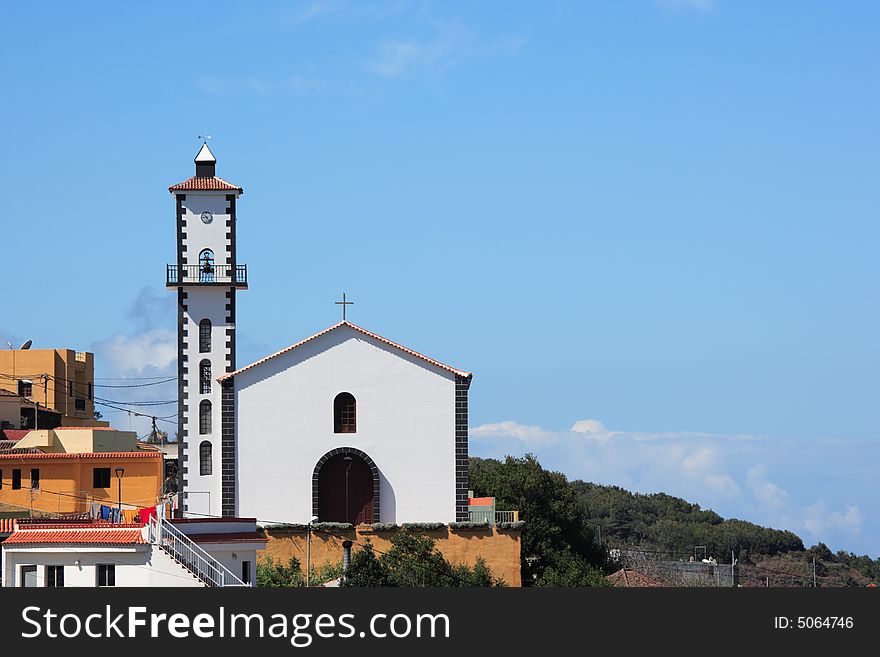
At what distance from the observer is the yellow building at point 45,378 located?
104 m

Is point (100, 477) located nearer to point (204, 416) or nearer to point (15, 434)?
point (204, 416)

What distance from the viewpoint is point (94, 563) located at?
153ft

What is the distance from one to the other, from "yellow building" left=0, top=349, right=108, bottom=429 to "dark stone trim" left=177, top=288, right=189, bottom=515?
110 ft

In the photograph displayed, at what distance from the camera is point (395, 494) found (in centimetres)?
6700

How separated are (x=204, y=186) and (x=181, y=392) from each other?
30.5ft

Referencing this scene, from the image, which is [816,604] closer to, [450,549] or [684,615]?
[684,615]

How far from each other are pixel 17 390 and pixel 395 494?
1749 inches

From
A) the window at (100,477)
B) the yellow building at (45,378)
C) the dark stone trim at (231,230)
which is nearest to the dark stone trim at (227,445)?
the dark stone trim at (231,230)

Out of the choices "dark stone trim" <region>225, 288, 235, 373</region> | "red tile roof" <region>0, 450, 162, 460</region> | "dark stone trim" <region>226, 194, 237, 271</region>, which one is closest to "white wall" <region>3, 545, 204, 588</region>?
"dark stone trim" <region>225, 288, 235, 373</region>

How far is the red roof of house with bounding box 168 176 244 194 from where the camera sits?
239 feet

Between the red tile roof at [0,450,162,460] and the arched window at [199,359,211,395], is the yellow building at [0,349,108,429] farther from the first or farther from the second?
the arched window at [199,359,211,395]

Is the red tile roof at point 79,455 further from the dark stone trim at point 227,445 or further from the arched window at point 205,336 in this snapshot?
the dark stone trim at point 227,445

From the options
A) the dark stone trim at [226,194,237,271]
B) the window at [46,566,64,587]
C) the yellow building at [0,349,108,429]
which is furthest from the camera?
the yellow building at [0,349,108,429]

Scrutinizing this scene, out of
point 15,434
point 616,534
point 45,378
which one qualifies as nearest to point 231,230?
point 15,434
